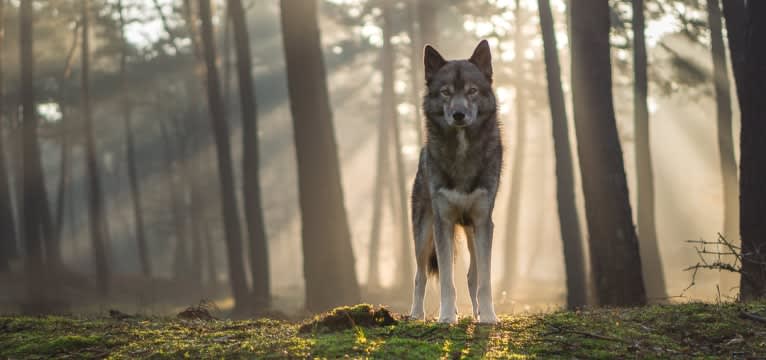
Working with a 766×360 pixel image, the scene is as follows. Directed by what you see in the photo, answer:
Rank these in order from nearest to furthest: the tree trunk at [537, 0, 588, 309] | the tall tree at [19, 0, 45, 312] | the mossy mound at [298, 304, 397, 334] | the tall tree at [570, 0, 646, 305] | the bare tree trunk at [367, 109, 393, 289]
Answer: the mossy mound at [298, 304, 397, 334]
the tall tree at [570, 0, 646, 305]
the tree trunk at [537, 0, 588, 309]
the tall tree at [19, 0, 45, 312]
the bare tree trunk at [367, 109, 393, 289]

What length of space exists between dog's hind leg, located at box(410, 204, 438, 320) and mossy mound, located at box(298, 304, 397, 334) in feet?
4.61

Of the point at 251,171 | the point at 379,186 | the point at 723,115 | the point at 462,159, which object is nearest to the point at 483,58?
the point at 462,159

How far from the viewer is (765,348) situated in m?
6.31

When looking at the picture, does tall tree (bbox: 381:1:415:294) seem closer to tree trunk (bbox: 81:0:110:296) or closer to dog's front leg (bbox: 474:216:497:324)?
tree trunk (bbox: 81:0:110:296)

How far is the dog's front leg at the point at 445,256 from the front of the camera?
25.1 ft

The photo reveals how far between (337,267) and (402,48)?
92.0 ft

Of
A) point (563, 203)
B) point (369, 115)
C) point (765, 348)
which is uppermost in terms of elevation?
point (369, 115)

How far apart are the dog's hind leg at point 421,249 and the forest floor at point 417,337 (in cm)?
100

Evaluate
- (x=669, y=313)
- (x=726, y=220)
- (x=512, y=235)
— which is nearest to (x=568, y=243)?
(x=726, y=220)

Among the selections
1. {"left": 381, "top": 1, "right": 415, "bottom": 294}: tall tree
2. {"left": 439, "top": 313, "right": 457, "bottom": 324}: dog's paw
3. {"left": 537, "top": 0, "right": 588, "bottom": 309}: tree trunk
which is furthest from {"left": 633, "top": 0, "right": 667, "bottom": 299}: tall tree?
{"left": 439, "top": 313, "right": 457, "bottom": 324}: dog's paw

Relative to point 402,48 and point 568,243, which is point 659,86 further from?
point 402,48

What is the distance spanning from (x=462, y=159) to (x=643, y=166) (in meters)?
18.1

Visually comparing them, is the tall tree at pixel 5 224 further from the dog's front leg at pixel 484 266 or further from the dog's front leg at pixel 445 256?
the dog's front leg at pixel 484 266

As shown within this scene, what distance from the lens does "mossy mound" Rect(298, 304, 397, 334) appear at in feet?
23.4
